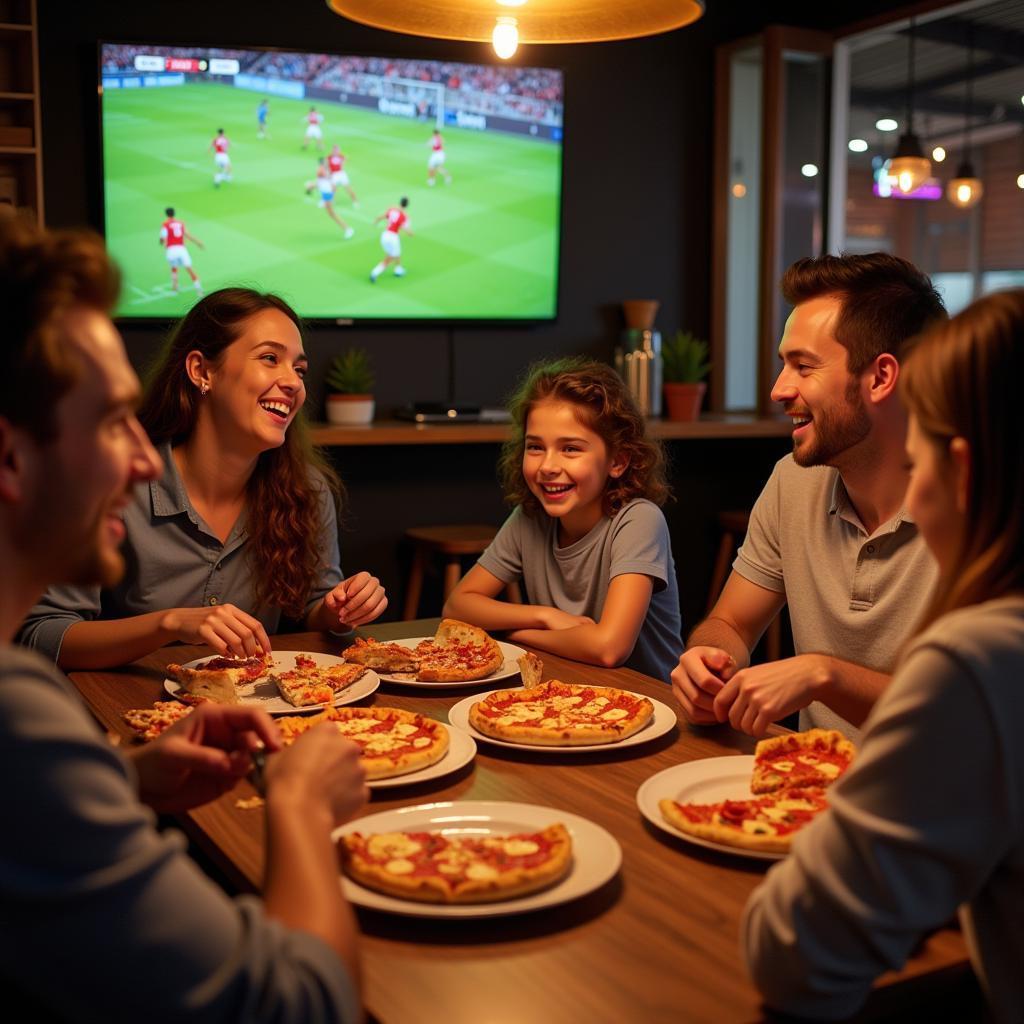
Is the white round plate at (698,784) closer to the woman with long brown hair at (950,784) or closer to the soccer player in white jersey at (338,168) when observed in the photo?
the woman with long brown hair at (950,784)

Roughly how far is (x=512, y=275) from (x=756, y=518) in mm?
3279

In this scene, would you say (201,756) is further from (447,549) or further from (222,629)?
(447,549)

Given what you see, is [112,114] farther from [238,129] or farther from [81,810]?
[81,810]

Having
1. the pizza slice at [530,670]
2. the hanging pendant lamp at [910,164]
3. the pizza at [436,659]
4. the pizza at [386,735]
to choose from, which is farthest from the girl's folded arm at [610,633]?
the hanging pendant lamp at [910,164]

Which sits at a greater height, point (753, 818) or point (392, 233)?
point (392, 233)

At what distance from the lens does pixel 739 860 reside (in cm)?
131

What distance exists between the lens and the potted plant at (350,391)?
4875 millimetres

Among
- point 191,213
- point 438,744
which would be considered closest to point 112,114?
point 191,213

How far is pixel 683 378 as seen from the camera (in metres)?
5.43

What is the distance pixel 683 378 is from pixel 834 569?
333 centimetres

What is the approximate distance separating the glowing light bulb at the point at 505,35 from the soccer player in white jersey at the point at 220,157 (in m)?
3.09

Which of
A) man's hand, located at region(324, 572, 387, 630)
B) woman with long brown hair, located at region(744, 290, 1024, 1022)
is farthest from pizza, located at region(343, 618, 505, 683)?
woman with long brown hair, located at region(744, 290, 1024, 1022)

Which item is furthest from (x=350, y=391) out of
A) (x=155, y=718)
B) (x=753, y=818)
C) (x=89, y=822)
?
(x=89, y=822)

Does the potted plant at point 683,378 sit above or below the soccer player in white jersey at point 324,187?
below
